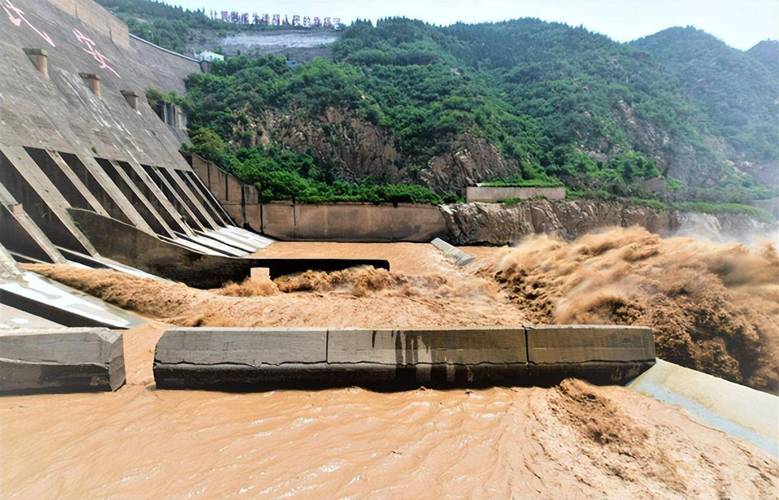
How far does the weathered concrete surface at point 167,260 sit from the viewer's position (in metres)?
11.4

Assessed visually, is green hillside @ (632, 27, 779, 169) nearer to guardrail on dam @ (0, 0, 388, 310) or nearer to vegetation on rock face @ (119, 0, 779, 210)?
vegetation on rock face @ (119, 0, 779, 210)

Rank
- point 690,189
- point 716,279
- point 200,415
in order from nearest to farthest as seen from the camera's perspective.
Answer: point 200,415, point 716,279, point 690,189

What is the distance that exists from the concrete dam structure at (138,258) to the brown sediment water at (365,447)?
12.8 inches

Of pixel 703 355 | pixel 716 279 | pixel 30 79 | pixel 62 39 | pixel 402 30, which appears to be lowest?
pixel 703 355

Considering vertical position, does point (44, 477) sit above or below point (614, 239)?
below

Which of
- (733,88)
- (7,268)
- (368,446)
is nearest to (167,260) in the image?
(7,268)

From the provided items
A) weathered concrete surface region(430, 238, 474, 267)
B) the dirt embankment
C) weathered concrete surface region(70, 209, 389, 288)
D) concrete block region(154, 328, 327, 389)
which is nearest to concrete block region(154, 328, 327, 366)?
concrete block region(154, 328, 327, 389)

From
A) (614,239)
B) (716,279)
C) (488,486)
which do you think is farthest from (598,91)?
(488,486)

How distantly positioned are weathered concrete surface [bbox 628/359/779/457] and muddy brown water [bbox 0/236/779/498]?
9.1 inches

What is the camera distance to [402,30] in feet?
214

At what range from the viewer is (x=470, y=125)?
36.4 m

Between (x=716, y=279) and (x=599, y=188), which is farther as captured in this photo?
(x=599, y=188)

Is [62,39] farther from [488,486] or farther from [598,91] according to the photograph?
[598,91]

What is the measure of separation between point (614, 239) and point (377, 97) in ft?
117
